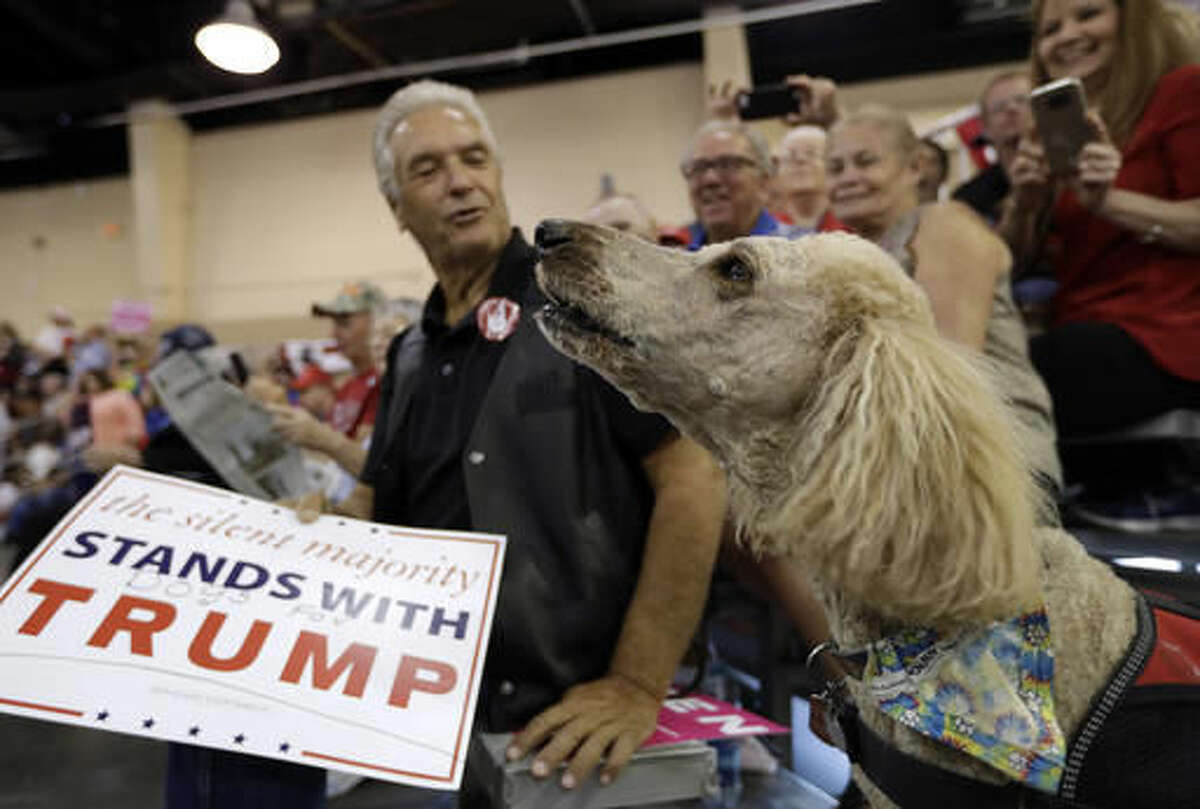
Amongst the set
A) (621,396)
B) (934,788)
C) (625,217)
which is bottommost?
(934,788)

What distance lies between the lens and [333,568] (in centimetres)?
131

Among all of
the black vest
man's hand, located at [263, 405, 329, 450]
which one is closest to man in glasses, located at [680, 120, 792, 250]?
the black vest

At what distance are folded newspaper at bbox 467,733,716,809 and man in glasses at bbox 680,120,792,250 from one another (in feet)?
5.31

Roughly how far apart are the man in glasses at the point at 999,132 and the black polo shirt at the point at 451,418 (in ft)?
5.76

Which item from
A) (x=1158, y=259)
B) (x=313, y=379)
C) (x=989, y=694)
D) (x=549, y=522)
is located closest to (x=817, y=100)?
(x=1158, y=259)

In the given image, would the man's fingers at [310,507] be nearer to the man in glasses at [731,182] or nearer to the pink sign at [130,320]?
the man in glasses at [731,182]

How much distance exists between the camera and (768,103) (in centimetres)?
278

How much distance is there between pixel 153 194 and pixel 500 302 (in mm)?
11330

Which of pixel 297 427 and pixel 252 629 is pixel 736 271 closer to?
pixel 252 629

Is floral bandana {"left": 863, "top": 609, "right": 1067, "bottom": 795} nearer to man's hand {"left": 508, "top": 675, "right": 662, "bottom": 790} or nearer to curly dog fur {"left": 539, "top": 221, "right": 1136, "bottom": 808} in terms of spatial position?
curly dog fur {"left": 539, "top": 221, "right": 1136, "bottom": 808}

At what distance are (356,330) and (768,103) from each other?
6.59 ft

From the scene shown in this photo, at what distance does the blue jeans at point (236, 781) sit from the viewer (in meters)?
1.15

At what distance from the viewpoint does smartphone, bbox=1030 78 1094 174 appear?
1.64 m

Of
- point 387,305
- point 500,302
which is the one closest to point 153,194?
point 387,305
